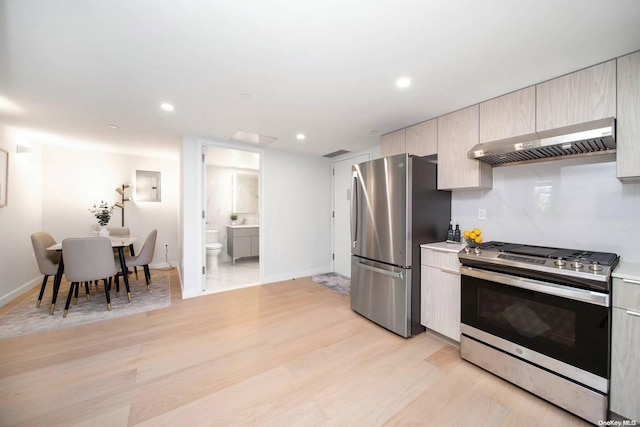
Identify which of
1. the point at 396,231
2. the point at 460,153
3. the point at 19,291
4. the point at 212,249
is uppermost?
the point at 460,153

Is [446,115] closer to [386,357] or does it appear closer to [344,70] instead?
[344,70]

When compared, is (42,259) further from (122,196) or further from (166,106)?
(166,106)

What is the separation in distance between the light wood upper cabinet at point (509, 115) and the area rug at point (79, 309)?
13.7 ft

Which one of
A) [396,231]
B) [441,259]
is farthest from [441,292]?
[396,231]

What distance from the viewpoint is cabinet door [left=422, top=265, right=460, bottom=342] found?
2174 mm

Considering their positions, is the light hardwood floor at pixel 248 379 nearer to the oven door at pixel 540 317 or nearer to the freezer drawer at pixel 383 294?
the freezer drawer at pixel 383 294

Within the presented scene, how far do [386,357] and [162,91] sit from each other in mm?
3091

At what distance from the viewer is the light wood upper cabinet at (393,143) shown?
2.94 metres

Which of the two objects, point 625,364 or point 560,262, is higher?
point 560,262

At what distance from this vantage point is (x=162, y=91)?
84.1 inches

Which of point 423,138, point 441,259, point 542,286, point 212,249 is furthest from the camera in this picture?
point 212,249

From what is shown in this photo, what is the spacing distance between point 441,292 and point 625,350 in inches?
43.1

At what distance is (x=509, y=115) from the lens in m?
2.05

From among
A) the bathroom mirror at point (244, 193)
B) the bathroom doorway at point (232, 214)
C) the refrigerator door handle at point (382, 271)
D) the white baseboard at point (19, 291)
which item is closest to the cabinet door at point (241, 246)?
the bathroom doorway at point (232, 214)
